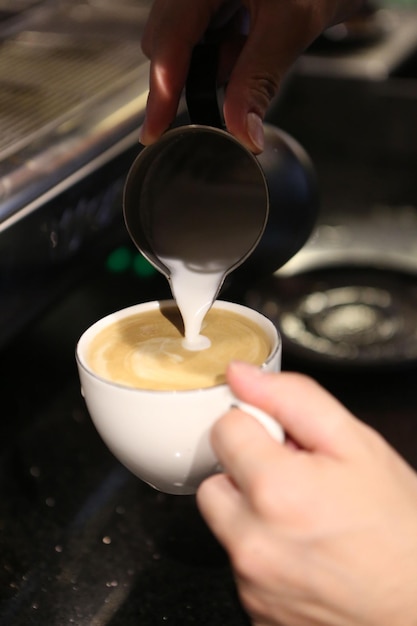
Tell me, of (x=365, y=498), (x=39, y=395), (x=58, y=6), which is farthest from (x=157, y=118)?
(x=58, y=6)

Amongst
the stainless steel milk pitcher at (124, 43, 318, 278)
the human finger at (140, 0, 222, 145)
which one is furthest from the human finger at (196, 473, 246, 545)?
the human finger at (140, 0, 222, 145)

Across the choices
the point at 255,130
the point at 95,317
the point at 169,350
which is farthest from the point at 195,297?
the point at 95,317

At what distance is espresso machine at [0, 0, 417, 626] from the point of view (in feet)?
2.25

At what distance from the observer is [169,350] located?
701 millimetres

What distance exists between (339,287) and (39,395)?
0.44m

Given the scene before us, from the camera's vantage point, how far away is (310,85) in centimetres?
159

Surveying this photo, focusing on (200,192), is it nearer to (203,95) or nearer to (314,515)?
(203,95)

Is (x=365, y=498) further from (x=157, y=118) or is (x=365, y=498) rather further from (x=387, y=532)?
(x=157, y=118)

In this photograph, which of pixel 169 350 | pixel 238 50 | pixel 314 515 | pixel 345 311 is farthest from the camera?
pixel 345 311

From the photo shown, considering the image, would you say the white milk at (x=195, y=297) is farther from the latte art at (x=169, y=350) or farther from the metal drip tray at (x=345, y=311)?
the metal drip tray at (x=345, y=311)

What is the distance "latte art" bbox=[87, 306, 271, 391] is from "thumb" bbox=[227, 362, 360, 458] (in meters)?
0.11

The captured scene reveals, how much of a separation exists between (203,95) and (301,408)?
33 cm

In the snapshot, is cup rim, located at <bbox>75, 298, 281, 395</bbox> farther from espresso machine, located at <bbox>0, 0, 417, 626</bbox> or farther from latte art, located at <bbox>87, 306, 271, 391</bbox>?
espresso machine, located at <bbox>0, 0, 417, 626</bbox>

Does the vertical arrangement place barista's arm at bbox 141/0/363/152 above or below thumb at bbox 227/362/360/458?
above
